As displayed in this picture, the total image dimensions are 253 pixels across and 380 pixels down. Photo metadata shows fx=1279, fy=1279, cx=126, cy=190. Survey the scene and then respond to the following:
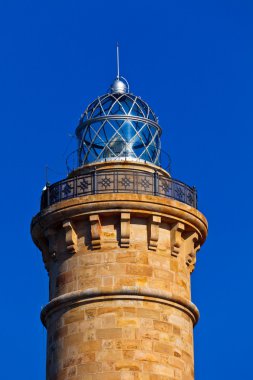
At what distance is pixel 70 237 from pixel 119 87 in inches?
168

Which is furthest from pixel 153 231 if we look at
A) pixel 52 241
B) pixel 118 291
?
pixel 52 241

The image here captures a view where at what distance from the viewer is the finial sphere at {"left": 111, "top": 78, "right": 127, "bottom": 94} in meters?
27.2

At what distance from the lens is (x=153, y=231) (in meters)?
24.5

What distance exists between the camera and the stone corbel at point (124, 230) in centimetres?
2425

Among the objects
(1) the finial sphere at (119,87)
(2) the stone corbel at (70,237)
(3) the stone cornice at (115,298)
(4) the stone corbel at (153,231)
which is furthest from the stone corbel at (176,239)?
(1) the finial sphere at (119,87)

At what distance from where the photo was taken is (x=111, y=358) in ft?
76.8

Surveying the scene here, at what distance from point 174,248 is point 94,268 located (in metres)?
1.67

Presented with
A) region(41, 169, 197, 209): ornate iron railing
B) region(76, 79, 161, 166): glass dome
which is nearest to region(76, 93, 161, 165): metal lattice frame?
region(76, 79, 161, 166): glass dome

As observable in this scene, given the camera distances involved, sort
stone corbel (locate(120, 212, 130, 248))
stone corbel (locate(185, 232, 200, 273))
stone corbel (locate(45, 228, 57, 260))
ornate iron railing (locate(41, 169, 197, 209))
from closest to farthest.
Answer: stone corbel (locate(120, 212, 130, 248)) < ornate iron railing (locate(41, 169, 197, 209)) < stone corbel (locate(45, 228, 57, 260)) < stone corbel (locate(185, 232, 200, 273))

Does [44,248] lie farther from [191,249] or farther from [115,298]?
[191,249]

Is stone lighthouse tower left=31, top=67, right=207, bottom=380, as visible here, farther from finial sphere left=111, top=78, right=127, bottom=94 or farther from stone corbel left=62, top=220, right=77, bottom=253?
finial sphere left=111, top=78, right=127, bottom=94

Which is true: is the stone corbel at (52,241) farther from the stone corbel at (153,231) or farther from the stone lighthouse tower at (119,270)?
the stone corbel at (153,231)

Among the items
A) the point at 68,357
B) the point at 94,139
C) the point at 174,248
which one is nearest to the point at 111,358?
the point at 68,357

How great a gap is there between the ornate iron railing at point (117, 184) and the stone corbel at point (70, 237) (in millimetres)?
564
